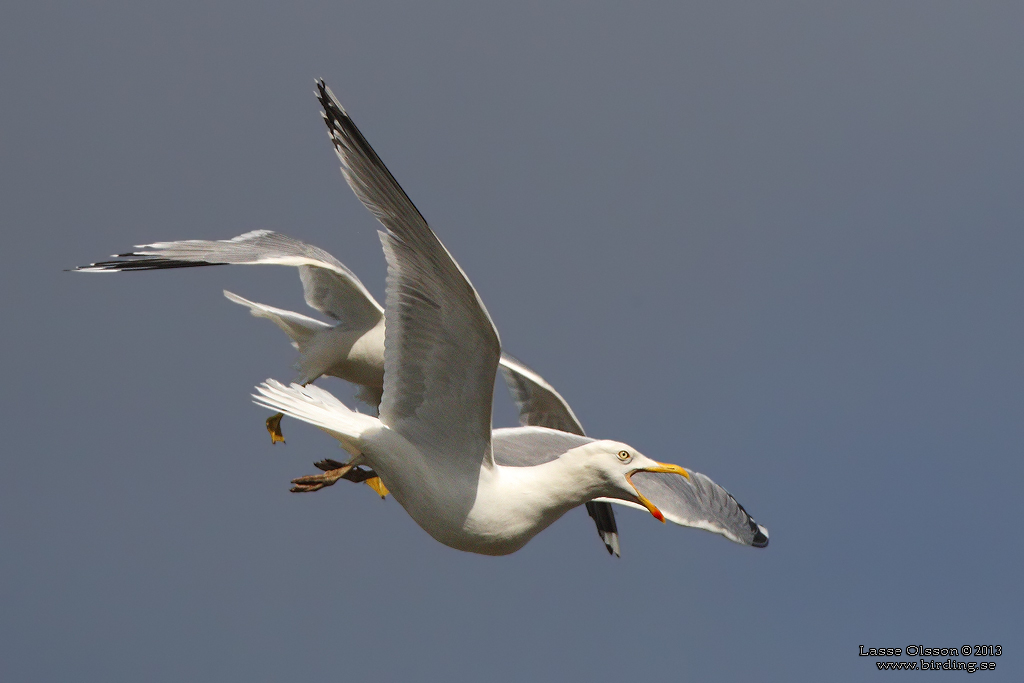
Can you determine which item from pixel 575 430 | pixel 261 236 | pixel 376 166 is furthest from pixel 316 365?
pixel 376 166

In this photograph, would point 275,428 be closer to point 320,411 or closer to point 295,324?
point 295,324

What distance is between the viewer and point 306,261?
5938 mm

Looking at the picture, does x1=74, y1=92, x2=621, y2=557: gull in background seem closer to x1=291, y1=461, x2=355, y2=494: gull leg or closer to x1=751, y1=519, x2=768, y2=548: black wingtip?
x1=751, y1=519, x2=768, y2=548: black wingtip

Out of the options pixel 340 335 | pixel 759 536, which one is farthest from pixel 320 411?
pixel 340 335

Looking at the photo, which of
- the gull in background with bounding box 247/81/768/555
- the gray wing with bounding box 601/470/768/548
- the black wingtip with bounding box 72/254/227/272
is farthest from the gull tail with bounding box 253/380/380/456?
the gray wing with bounding box 601/470/768/548

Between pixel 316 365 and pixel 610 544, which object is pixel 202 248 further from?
pixel 610 544

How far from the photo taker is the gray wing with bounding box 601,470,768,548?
5383 millimetres

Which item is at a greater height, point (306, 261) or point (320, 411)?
point (306, 261)

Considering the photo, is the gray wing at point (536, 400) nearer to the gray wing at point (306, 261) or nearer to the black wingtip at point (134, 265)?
the gray wing at point (306, 261)

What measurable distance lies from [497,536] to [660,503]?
148 centimetres

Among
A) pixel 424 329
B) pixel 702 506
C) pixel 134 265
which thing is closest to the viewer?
pixel 424 329

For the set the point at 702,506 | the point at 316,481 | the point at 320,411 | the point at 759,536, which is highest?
the point at 320,411

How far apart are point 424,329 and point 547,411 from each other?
9.43ft

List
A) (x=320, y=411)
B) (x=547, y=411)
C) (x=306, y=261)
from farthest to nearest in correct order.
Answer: (x=547, y=411) → (x=306, y=261) → (x=320, y=411)
